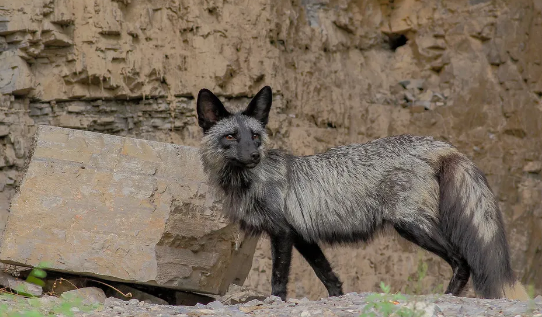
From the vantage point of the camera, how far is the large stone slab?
668cm

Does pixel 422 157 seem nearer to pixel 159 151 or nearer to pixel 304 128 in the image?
pixel 159 151

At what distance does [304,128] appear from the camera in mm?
11000

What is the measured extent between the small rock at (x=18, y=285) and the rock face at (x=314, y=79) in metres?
2.17

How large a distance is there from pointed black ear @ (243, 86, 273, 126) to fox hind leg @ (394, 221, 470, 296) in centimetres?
171

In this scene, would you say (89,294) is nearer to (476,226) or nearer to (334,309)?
(334,309)

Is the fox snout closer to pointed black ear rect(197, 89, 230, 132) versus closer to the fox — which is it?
the fox

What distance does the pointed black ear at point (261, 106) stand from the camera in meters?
7.18

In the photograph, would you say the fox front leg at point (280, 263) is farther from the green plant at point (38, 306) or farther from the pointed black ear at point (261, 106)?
the green plant at point (38, 306)

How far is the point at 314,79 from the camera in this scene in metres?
11.3

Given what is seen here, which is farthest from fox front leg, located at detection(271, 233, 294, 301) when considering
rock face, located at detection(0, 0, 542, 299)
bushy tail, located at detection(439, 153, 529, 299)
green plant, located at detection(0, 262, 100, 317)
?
rock face, located at detection(0, 0, 542, 299)

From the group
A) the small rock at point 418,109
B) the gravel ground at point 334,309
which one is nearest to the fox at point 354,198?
the gravel ground at point 334,309

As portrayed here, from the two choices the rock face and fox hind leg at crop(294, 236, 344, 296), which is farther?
the rock face

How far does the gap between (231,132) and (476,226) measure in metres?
2.52

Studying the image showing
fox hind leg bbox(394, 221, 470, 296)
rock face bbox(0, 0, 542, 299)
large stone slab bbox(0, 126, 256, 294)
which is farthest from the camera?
rock face bbox(0, 0, 542, 299)
